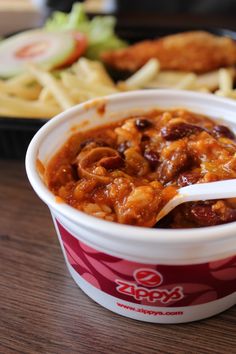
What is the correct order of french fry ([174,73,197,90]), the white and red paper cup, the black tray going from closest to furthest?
1. the white and red paper cup
2. the black tray
3. french fry ([174,73,197,90])

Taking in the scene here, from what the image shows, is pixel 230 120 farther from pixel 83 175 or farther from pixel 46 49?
pixel 46 49

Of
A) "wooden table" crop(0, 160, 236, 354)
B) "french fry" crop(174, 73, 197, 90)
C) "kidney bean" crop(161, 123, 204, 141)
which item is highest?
"kidney bean" crop(161, 123, 204, 141)

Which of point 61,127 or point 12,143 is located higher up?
point 61,127

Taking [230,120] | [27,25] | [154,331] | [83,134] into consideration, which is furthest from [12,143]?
[27,25]

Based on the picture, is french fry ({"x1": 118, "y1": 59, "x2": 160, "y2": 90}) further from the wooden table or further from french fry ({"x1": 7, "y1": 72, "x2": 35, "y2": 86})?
the wooden table

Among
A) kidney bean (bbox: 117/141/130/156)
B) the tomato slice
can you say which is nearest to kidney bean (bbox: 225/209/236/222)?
kidney bean (bbox: 117/141/130/156)

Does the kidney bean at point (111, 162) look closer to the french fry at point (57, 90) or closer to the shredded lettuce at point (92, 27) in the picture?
the french fry at point (57, 90)
